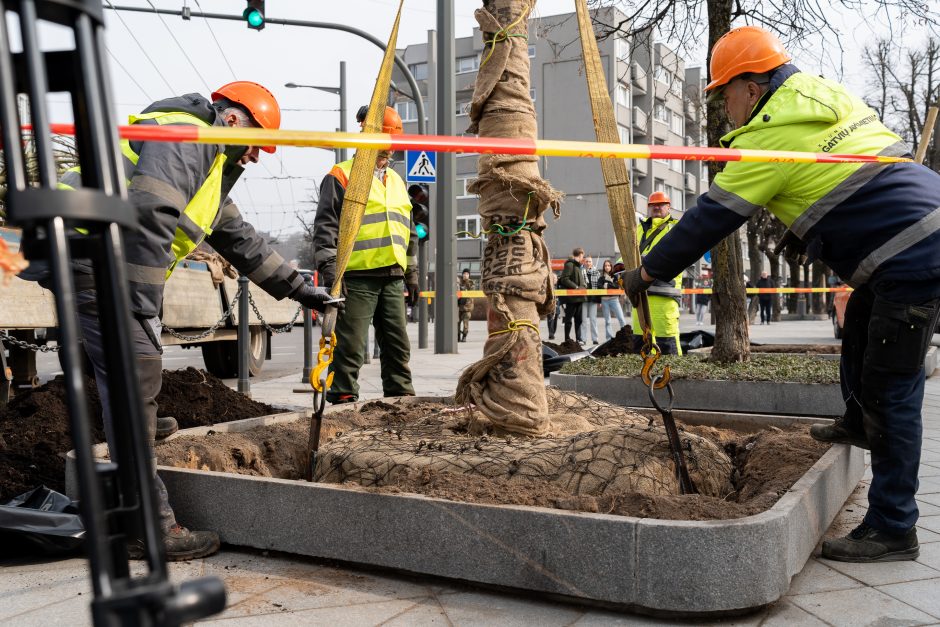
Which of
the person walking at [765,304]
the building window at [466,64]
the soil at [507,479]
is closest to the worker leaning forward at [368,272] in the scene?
the soil at [507,479]

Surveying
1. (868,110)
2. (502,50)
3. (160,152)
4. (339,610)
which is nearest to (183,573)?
(339,610)

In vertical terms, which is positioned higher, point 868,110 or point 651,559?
point 868,110

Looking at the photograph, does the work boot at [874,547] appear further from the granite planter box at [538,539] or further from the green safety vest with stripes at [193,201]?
the green safety vest with stripes at [193,201]

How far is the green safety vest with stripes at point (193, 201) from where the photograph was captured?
137 inches

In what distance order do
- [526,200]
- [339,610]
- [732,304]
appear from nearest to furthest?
[339,610]
[526,200]
[732,304]

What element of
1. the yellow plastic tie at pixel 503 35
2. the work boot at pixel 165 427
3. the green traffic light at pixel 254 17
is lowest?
the work boot at pixel 165 427

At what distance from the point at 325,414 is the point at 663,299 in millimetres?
4281

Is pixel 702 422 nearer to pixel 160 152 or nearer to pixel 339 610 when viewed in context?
pixel 339 610

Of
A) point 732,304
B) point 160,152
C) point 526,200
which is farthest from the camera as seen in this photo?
point 732,304

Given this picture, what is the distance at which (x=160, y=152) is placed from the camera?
3.39 meters

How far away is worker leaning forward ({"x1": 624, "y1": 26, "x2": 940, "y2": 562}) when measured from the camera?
3.17m

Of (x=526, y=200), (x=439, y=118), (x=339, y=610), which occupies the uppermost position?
(x=439, y=118)

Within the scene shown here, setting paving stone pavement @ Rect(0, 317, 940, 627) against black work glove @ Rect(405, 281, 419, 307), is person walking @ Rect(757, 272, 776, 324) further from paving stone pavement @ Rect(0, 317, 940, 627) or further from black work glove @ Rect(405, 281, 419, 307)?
paving stone pavement @ Rect(0, 317, 940, 627)

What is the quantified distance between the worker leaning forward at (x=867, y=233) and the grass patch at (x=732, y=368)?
10.0 feet
